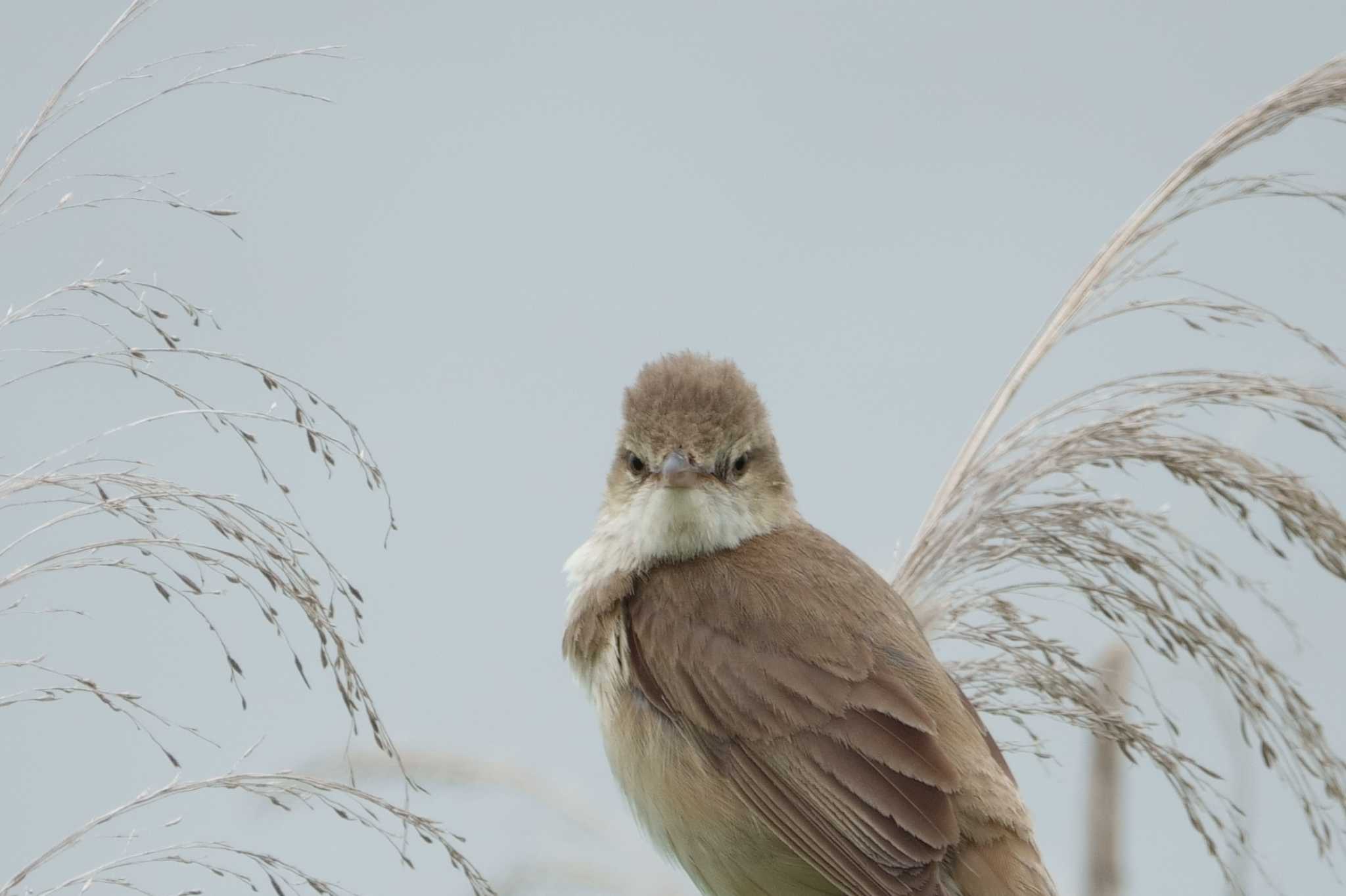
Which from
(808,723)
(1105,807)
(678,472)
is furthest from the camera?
(678,472)

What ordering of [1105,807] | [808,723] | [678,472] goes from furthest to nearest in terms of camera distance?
[678,472]
[1105,807]
[808,723]

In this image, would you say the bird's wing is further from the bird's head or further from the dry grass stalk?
the dry grass stalk

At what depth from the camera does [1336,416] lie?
3.11 meters

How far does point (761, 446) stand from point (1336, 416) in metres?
1.39

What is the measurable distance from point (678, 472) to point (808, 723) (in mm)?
708

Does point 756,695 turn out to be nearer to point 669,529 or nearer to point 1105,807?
point 669,529

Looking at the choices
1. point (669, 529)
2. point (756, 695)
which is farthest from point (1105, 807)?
point (669, 529)

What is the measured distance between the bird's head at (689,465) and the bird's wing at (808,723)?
171 mm

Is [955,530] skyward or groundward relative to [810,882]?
skyward

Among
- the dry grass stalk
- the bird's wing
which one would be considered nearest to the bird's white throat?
the bird's wing

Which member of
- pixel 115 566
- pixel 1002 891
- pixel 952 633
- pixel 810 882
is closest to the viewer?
pixel 115 566

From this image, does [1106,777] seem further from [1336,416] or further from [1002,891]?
[1336,416]

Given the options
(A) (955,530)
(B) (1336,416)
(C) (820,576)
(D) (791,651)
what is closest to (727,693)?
(D) (791,651)

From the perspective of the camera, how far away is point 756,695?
3170 millimetres
